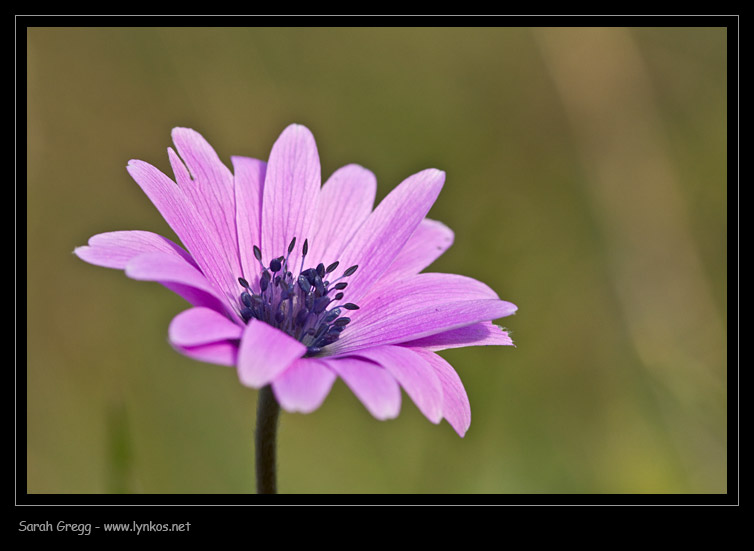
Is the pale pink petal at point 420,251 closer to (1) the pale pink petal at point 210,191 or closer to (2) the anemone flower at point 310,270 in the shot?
(2) the anemone flower at point 310,270

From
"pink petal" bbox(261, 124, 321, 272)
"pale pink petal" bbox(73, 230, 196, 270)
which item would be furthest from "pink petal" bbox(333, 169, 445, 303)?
"pale pink petal" bbox(73, 230, 196, 270)

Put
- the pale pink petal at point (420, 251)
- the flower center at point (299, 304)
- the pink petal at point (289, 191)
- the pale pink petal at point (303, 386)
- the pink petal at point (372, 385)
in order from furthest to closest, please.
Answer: the pale pink petal at point (420, 251), the pink petal at point (289, 191), the flower center at point (299, 304), the pink petal at point (372, 385), the pale pink petal at point (303, 386)

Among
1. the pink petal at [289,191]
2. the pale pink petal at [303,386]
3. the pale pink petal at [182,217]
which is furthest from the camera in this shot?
the pink petal at [289,191]

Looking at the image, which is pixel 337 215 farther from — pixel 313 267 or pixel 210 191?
pixel 210 191

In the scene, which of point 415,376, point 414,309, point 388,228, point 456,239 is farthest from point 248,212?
point 456,239

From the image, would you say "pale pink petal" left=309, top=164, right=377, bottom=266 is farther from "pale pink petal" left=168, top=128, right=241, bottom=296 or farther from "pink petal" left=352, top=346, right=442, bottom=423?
"pink petal" left=352, top=346, right=442, bottom=423

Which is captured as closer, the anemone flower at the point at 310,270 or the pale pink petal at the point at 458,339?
the anemone flower at the point at 310,270

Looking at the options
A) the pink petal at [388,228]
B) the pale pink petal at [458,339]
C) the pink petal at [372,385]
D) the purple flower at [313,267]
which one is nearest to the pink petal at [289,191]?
the purple flower at [313,267]

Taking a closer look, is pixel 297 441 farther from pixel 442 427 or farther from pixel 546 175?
pixel 546 175

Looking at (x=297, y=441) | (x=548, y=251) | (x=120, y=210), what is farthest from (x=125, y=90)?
(x=548, y=251)
